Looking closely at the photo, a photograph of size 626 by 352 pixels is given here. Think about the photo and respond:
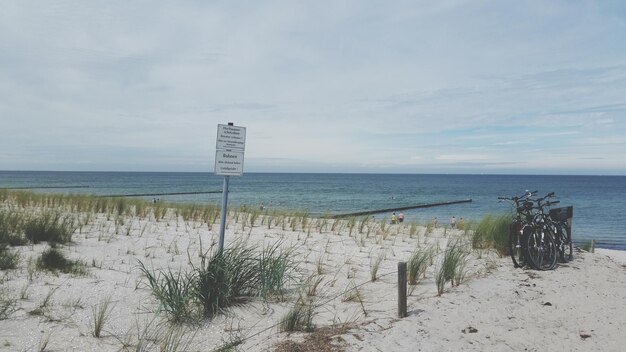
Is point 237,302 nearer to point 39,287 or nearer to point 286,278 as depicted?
point 286,278

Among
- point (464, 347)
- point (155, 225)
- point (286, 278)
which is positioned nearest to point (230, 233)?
point (155, 225)

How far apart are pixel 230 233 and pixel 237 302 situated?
5.37 m

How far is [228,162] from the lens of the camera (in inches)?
194

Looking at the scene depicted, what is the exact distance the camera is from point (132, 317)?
413 cm

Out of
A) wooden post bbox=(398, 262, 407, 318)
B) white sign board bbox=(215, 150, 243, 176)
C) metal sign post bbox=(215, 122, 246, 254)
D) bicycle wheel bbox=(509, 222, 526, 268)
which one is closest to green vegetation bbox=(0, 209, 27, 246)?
metal sign post bbox=(215, 122, 246, 254)

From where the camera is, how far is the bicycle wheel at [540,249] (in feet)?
22.0

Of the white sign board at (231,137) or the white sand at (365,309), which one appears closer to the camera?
the white sand at (365,309)

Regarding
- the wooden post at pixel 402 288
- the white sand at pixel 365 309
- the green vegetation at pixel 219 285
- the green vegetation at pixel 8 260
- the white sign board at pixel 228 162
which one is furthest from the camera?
the green vegetation at pixel 8 260

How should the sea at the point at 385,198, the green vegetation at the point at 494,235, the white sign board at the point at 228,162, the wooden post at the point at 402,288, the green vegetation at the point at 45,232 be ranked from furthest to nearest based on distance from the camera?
1. the sea at the point at 385,198
2. the green vegetation at the point at 494,235
3. the green vegetation at the point at 45,232
4. the white sign board at the point at 228,162
5. the wooden post at the point at 402,288

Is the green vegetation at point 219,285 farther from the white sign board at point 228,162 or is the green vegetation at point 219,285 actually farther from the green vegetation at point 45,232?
the green vegetation at point 45,232

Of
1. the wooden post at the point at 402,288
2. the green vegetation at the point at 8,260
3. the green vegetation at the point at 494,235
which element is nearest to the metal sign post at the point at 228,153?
the wooden post at the point at 402,288

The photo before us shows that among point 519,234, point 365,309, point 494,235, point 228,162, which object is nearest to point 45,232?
point 228,162

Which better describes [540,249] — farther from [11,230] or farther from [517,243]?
[11,230]

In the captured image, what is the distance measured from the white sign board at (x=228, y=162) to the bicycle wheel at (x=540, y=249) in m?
4.88
